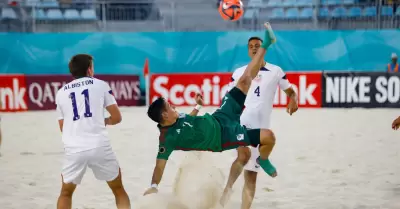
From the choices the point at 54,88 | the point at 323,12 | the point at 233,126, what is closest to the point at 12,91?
the point at 54,88

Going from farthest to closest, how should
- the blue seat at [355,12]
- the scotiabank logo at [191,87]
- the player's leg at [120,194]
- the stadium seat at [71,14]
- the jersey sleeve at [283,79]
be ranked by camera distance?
the stadium seat at [71,14]
the blue seat at [355,12]
the scotiabank logo at [191,87]
the jersey sleeve at [283,79]
the player's leg at [120,194]

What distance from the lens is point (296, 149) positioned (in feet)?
32.2

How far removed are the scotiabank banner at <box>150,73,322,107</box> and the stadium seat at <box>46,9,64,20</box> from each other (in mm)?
5141

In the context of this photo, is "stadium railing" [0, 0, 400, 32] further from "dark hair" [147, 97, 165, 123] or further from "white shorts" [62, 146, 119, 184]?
"white shorts" [62, 146, 119, 184]

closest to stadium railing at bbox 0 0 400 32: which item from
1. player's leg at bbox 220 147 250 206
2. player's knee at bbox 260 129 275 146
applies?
player's leg at bbox 220 147 250 206

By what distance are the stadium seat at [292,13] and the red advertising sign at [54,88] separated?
6704 mm

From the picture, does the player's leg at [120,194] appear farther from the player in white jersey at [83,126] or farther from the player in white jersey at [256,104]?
the player in white jersey at [256,104]

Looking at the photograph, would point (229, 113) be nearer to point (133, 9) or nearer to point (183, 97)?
point (183, 97)

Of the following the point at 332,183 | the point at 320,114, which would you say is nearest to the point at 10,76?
the point at 320,114

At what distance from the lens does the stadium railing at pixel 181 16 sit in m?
19.3

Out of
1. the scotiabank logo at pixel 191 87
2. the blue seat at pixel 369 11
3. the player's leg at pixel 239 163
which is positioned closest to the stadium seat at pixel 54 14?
the scotiabank logo at pixel 191 87

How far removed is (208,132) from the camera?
4.80m

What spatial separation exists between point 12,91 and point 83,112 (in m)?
13.6

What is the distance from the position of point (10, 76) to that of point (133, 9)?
18.8ft
